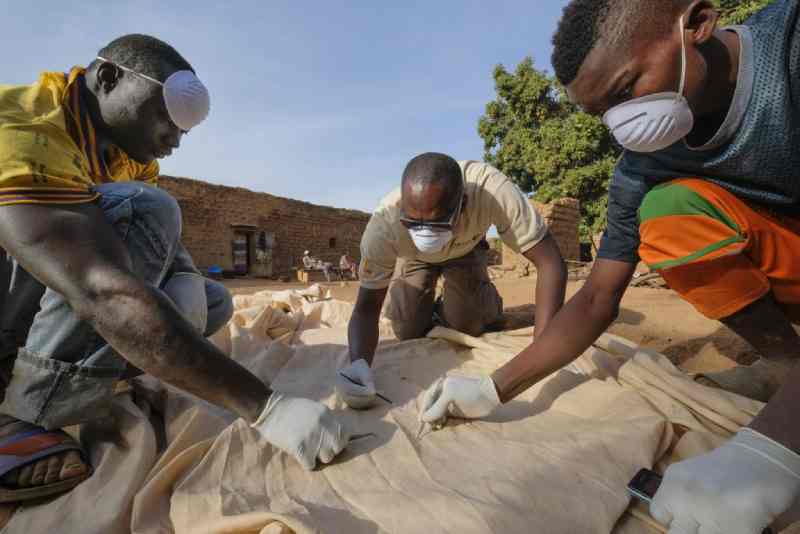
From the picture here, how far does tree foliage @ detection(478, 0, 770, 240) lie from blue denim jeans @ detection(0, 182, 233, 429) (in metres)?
10.5

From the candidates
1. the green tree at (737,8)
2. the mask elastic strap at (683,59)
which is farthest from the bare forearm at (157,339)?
the green tree at (737,8)

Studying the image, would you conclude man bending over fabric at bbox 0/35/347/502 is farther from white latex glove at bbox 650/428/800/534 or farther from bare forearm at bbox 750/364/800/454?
bare forearm at bbox 750/364/800/454

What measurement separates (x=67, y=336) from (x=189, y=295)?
14.7 inches

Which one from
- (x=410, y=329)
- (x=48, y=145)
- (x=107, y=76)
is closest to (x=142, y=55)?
(x=107, y=76)

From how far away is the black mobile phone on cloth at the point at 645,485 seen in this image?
0.82 m

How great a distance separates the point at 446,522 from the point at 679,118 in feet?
3.26

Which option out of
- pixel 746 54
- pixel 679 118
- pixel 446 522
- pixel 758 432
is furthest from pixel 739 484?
pixel 746 54

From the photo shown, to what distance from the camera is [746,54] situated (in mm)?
975

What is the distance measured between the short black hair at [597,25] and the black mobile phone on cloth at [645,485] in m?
0.91

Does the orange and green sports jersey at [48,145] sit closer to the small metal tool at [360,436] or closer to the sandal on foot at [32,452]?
the sandal on foot at [32,452]

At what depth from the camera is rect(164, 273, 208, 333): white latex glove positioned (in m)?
1.30

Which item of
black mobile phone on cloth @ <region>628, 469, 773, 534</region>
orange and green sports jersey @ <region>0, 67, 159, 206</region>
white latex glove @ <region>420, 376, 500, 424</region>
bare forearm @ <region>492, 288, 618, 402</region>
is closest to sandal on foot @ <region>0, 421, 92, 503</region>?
orange and green sports jersey @ <region>0, 67, 159, 206</region>

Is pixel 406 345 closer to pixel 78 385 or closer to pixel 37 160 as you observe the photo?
pixel 78 385

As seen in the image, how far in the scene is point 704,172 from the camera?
1104 millimetres
